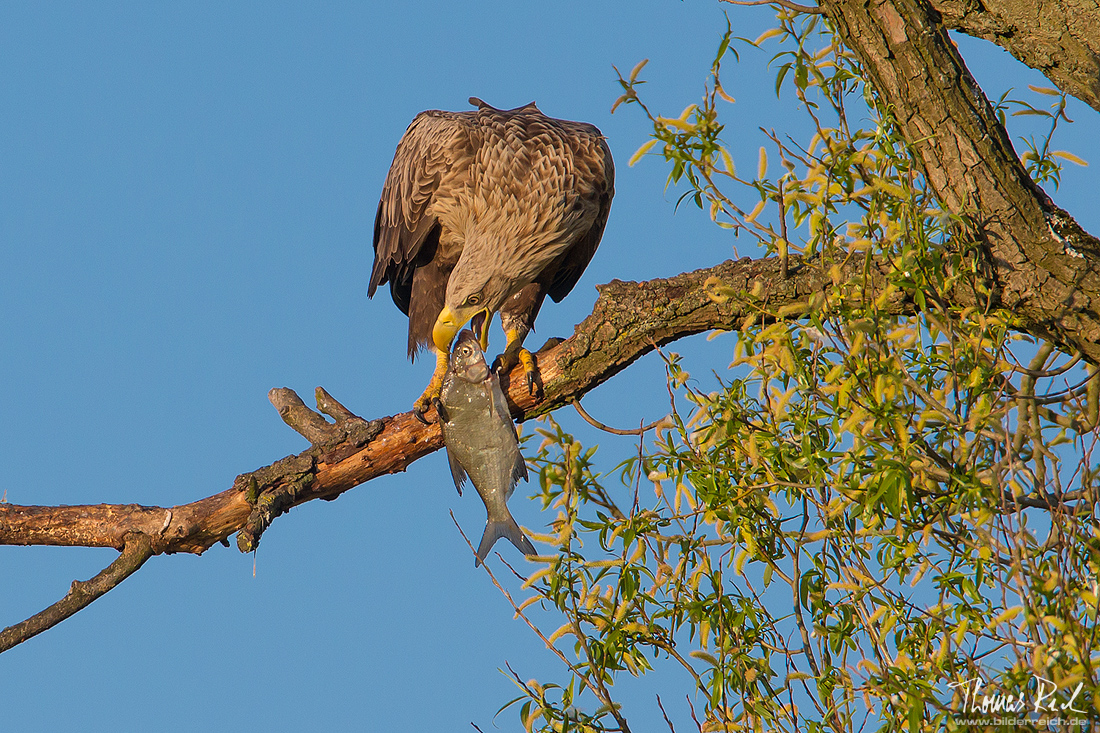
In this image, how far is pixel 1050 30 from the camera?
9.78 feet

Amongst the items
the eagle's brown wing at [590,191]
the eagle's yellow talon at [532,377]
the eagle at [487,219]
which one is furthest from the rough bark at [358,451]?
the eagle's brown wing at [590,191]

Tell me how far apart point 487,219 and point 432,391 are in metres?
0.98

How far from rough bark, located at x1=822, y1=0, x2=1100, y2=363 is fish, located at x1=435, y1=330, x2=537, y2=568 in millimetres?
1652

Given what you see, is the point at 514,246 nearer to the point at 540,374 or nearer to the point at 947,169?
the point at 540,374

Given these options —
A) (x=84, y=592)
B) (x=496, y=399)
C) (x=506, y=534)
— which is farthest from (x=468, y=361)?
(x=84, y=592)

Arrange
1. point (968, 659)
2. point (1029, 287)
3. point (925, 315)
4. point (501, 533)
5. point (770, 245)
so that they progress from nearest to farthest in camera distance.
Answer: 1. point (968, 659)
2. point (925, 315)
3. point (770, 245)
4. point (1029, 287)
5. point (501, 533)

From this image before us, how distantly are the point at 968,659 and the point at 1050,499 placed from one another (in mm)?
553

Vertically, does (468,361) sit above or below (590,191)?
below

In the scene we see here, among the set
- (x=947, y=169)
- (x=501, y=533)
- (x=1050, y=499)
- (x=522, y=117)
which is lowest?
(x=1050, y=499)

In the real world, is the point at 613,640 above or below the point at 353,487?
below

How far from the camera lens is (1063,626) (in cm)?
194

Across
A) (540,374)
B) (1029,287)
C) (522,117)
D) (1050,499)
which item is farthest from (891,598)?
(522,117)

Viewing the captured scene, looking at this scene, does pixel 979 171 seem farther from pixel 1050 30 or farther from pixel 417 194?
pixel 417 194

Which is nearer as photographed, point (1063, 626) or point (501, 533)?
point (1063, 626)
